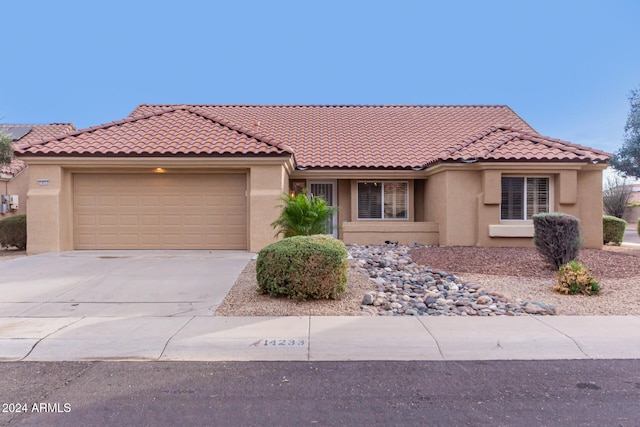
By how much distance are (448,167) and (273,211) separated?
612cm

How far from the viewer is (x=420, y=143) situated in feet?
59.2

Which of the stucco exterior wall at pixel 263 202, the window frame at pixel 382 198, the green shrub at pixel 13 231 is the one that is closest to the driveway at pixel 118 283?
the stucco exterior wall at pixel 263 202

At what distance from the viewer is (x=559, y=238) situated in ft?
30.9

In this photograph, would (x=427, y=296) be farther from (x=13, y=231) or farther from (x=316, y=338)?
(x=13, y=231)

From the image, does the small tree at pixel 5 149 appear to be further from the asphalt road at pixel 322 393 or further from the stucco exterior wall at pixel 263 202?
the asphalt road at pixel 322 393

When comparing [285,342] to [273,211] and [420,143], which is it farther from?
[420,143]

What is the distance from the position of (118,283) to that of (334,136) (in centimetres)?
1246

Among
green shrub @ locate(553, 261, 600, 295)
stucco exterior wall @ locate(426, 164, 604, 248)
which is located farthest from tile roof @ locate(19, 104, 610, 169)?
green shrub @ locate(553, 261, 600, 295)

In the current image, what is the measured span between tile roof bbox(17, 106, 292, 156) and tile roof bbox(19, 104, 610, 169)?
3cm

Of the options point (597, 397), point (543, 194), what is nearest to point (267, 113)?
point (543, 194)

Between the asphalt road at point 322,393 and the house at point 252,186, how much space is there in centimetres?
797

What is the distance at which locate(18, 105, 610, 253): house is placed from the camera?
12398mm

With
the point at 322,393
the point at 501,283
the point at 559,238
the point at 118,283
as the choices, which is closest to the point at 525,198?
the point at 559,238

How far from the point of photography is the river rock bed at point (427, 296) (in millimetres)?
6855
